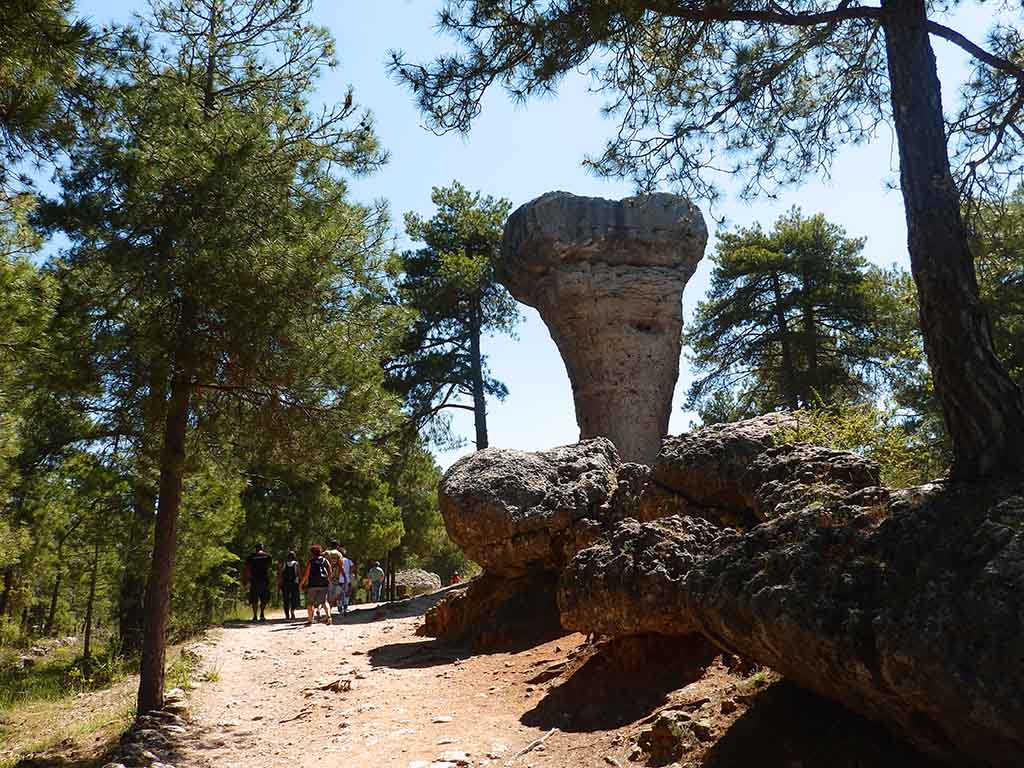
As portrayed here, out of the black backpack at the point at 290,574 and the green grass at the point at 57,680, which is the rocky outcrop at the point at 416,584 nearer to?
the black backpack at the point at 290,574

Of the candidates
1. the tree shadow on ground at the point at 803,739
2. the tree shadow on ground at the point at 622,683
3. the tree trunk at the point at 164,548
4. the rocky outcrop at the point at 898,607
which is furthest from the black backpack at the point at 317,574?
the tree shadow on ground at the point at 803,739

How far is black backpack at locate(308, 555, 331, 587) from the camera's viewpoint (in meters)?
13.8

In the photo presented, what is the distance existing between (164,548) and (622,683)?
4.75m

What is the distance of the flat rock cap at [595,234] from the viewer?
19516mm

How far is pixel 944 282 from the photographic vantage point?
4430mm

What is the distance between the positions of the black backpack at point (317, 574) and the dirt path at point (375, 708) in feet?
7.92

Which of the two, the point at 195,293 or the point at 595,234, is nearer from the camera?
the point at 195,293

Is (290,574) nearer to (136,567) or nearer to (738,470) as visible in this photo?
(136,567)

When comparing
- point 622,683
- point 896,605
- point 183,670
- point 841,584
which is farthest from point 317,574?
point 896,605

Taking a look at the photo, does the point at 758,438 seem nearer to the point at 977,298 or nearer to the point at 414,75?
the point at 977,298

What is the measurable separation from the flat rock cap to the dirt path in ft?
36.2

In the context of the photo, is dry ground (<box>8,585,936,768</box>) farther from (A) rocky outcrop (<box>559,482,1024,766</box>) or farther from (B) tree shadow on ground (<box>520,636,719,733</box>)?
(A) rocky outcrop (<box>559,482,1024,766</box>)

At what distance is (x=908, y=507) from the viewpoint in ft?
12.8

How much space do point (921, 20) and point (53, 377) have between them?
7.72 metres
